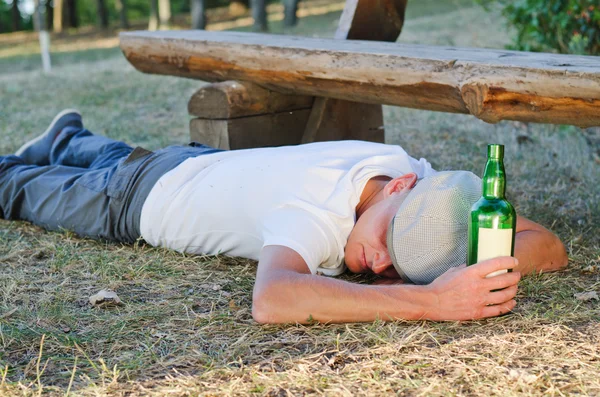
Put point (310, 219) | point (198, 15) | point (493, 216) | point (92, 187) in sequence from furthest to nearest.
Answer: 1. point (198, 15)
2. point (92, 187)
3. point (310, 219)
4. point (493, 216)

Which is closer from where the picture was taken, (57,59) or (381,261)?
(381,261)

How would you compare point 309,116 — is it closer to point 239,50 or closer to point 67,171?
point 239,50

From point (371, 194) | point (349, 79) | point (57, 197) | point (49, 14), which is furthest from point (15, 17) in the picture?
point (371, 194)

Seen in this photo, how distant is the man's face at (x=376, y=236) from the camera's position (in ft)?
8.82

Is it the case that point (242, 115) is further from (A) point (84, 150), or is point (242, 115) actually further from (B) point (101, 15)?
(B) point (101, 15)

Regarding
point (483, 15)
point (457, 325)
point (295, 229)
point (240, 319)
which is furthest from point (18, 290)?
point (483, 15)

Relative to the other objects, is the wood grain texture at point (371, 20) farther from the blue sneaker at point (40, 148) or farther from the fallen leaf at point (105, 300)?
the fallen leaf at point (105, 300)

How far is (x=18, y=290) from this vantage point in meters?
2.98

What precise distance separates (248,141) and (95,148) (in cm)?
91

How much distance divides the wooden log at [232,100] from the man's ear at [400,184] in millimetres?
1828

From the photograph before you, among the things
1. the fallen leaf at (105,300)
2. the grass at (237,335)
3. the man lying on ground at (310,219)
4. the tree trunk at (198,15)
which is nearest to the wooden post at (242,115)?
the man lying on ground at (310,219)

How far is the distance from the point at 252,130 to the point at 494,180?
245cm

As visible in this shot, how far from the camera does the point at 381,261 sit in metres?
2.69

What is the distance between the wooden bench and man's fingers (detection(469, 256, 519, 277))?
3.06 ft
